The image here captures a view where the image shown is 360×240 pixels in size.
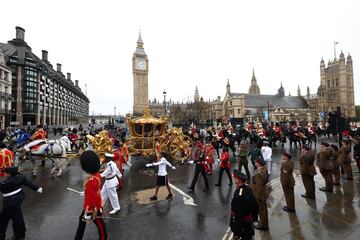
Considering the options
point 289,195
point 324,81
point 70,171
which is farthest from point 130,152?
point 324,81

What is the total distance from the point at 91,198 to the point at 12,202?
1.91 meters

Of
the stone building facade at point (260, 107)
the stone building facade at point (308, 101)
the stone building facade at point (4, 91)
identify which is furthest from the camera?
the stone building facade at point (308, 101)

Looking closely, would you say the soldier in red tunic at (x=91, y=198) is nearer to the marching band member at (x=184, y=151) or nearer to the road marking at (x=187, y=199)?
the road marking at (x=187, y=199)

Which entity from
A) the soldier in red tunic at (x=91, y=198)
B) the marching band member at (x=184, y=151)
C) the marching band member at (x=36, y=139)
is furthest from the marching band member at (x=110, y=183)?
the marching band member at (x=184, y=151)

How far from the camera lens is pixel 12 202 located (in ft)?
13.7

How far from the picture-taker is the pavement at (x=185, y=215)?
14.4 ft

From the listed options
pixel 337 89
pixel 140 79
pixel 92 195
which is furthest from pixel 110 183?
pixel 337 89

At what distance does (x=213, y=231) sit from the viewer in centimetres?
454

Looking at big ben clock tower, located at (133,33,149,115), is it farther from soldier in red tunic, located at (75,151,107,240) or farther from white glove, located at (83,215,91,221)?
white glove, located at (83,215,91,221)

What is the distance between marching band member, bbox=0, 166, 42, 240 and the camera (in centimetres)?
413

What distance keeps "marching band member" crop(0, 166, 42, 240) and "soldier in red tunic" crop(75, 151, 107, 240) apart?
165cm

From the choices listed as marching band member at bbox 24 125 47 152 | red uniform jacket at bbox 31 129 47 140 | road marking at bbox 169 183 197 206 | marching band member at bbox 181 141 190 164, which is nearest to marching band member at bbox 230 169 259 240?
road marking at bbox 169 183 197 206

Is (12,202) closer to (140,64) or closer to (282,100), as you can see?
(140,64)

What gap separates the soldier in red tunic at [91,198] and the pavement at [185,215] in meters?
0.68
